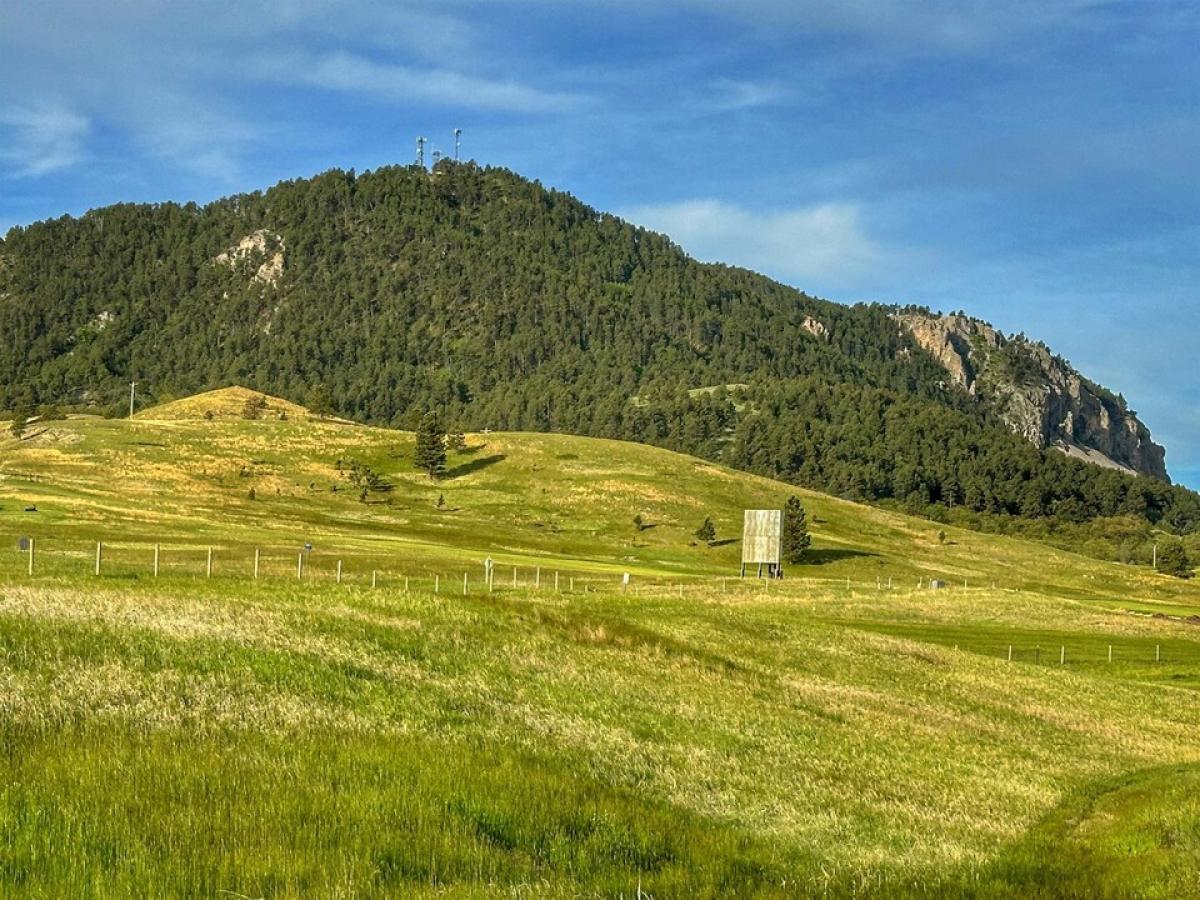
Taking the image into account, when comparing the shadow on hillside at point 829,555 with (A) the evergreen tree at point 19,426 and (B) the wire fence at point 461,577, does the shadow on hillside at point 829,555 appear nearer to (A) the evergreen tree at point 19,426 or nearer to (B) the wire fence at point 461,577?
(B) the wire fence at point 461,577

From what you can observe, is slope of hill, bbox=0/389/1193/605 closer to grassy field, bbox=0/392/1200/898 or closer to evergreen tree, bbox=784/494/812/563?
evergreen tree, bbox=784/494/812/563

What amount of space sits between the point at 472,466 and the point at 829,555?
69.2m

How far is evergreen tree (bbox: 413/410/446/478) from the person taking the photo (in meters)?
178

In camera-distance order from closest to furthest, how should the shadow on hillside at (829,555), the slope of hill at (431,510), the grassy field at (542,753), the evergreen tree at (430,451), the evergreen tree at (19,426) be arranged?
1. the grassy field at (542,753)
2. the slope of hill at (431,510)
3. the shadow on hillside at (829,555)
4. the evergreen tree at (430,451)
5. the evergreen tree at (19,426)

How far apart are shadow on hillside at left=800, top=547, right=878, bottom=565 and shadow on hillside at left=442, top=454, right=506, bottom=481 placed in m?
64.1

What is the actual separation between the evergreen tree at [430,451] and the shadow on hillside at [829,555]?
6495 centimetres

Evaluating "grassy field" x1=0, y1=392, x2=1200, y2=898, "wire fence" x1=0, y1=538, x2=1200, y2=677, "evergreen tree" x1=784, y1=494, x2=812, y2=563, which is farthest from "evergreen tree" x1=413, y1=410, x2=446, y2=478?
"grassy field" x1=0, y1=392, x2=1200, y2=898

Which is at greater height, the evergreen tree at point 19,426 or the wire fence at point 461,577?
the evergreen tree at point 19,426

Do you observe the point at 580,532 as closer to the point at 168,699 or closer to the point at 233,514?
the point at 233,514

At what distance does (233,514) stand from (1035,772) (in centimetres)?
10353

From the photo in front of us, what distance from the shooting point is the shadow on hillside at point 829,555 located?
5773 inches

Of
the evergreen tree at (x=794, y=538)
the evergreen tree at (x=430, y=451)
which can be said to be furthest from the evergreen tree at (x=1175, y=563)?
the evergreen tree at (x=430, y=451)

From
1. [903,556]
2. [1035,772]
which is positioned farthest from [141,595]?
[903,556]

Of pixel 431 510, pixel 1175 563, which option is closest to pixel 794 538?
pixel 431 510
